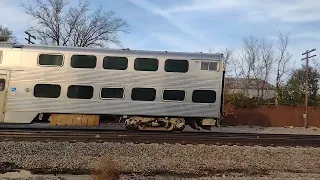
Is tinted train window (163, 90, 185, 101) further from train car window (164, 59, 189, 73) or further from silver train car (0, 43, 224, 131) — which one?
train car window (164, 59, 189, 73)

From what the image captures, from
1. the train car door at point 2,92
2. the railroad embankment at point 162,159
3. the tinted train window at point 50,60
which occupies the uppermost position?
the tinted train window at point 50,60

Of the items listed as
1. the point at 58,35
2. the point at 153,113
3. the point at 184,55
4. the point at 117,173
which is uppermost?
the point at 58,35

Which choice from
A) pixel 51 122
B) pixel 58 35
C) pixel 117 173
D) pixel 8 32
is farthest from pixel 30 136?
pixel 8 32

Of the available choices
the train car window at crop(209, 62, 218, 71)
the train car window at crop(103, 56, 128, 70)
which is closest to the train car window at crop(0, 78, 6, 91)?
the train car window at crop(103, 56, 128, 70)

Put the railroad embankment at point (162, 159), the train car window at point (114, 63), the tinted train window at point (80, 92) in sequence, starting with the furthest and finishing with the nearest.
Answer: the train car window at point (114, 63) < the tinted train window at point (80, 92) < the railroad embankment at point (162, 159)

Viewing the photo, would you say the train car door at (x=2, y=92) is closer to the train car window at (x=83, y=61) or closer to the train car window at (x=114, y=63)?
the train car window at (x=83, y=61)

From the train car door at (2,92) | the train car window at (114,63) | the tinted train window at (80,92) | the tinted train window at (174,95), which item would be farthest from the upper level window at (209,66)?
the train car door at (2,92)

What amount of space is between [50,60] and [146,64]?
4.08m

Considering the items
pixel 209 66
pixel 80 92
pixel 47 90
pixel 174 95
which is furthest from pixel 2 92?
pixel 209 66

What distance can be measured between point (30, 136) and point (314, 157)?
9098 mm

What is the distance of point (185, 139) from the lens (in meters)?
13.8

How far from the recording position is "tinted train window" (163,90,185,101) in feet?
55.2

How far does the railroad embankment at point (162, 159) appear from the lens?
29.8 ft

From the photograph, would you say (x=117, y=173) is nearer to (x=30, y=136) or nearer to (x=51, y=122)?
(x=30, y=136)
